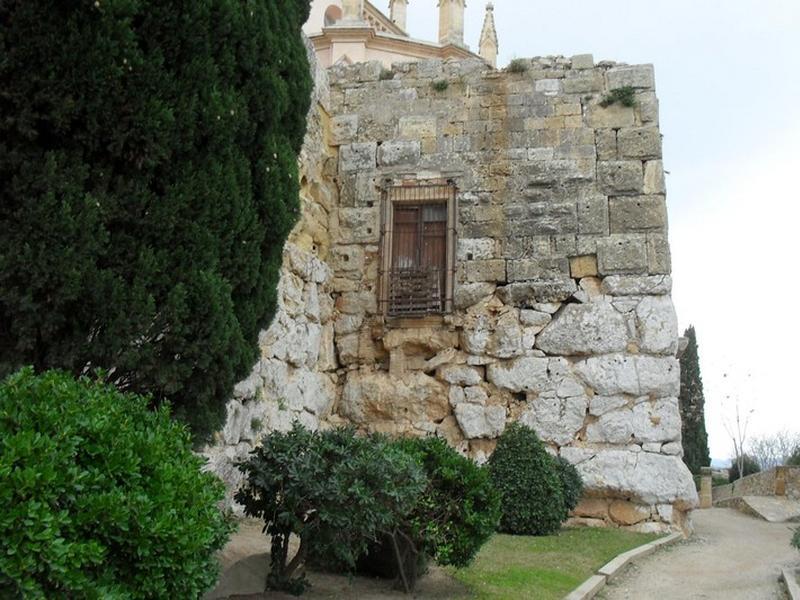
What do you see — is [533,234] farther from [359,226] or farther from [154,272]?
Result: [154,272]

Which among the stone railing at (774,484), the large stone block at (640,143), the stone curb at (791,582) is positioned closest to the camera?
the stone curb at (791,582)

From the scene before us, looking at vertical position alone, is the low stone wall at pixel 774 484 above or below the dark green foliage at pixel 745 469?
below

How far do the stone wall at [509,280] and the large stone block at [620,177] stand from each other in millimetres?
18

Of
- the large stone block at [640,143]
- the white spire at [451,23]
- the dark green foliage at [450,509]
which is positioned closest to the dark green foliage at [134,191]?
the dark green foliage at [450,509]

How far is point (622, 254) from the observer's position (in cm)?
904

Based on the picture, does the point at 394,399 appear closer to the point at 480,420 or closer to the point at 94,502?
the point at 480,420

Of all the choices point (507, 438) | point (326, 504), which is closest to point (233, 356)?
point (326, 504)

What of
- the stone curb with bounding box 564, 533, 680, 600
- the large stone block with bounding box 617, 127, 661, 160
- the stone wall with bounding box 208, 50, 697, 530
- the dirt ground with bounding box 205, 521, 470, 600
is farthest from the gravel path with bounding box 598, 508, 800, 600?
the large stone block with bounding box 617, 127, 661, 160

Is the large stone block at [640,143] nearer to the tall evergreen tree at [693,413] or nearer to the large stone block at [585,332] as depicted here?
the large stone block at [585,332]

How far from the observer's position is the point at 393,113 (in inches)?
397

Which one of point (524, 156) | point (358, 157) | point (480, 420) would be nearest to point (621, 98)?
Answer: point (524, 156)

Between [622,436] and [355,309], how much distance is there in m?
3.54

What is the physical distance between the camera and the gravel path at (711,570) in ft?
19.8

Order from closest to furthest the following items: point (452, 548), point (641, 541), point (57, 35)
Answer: point (57, 35) < point (452, 548) < point (641, 541)
